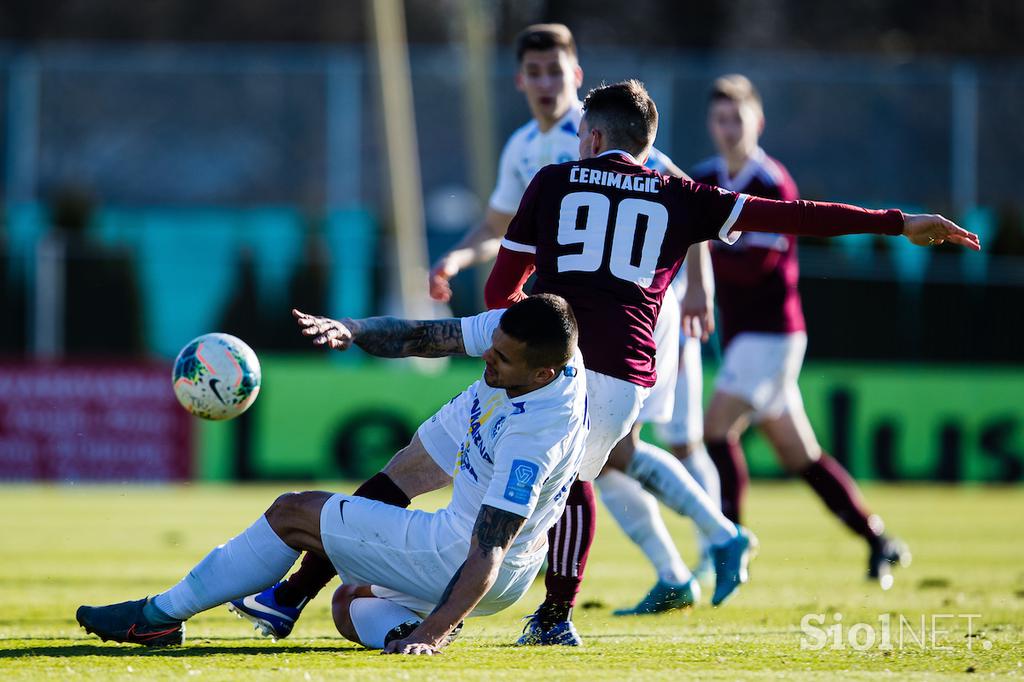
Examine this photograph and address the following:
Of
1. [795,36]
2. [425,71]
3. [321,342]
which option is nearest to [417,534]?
[321,342]

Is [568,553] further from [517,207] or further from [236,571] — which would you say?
[517,207]

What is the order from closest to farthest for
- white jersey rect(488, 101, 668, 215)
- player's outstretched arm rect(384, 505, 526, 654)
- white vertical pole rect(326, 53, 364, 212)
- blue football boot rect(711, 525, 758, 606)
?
player's outstretched arm rect(384, 505, 526, 654), blue football boot rect(711, 525, 758, 606), white jersey rect(488, 101, 668, 215), white vertical pole rect(326, 53, 364, 212)

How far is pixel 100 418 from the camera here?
1683cm

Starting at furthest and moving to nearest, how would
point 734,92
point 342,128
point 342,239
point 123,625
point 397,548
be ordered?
point 342,128 → point 342,239 → point 734,92 → point 123,625 → point 397,548

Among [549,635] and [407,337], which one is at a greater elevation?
[407,337]

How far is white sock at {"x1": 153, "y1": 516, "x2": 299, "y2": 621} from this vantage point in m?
5.23

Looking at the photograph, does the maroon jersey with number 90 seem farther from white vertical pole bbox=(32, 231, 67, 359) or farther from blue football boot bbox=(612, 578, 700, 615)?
white vertical pole bbox=(32, 231, 67, 359)

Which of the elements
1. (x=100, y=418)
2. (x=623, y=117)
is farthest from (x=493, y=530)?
(x=100, y=418)

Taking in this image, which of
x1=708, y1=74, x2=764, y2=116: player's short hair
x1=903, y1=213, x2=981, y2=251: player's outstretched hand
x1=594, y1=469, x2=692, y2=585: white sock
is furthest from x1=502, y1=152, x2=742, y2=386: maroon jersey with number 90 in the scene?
x1=708, y1=74, x2=764, y2=116: player's short hair

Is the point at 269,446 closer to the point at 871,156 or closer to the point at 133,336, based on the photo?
the point at 133,336

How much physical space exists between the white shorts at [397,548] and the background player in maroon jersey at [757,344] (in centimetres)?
386

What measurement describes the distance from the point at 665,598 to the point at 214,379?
2535 millimetres

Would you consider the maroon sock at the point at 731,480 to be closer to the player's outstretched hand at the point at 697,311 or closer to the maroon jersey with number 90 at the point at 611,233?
the player's outstretched hand at the point at 697,311

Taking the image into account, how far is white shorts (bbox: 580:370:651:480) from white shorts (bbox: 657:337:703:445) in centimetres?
223
